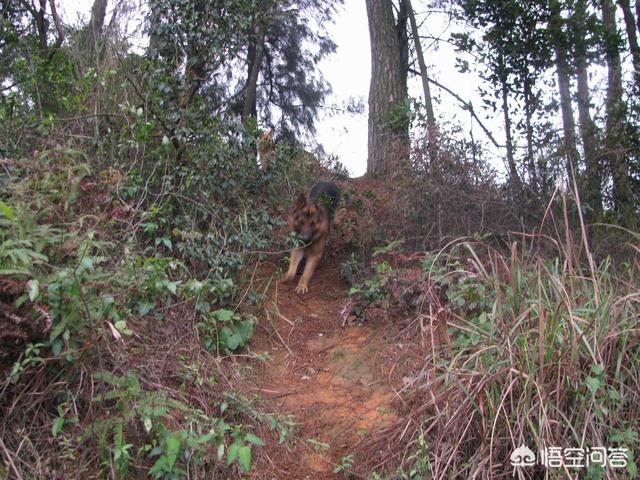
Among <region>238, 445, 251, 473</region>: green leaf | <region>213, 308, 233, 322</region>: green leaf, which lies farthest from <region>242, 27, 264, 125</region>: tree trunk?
<region>238, 445, 251, 473</region>: green leaf

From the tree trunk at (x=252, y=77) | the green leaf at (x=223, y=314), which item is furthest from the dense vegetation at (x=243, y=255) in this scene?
the tree trunk at (x=252, y=77)

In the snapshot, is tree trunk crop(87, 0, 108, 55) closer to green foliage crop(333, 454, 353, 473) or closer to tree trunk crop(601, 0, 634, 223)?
green foliage crop(333, 454, 353, 473)

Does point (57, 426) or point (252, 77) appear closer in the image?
point (57, 426)

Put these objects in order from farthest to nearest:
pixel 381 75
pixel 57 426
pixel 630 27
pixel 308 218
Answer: pixel 381 75, pixel 630 27, pixel 308 218, pixel 57 426

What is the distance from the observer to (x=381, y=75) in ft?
39.0

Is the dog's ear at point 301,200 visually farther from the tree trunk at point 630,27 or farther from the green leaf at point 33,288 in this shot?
the green leaf at point 33,288

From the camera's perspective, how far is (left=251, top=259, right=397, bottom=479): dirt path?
4879 millimetres

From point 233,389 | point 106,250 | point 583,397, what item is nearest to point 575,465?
point 583,397

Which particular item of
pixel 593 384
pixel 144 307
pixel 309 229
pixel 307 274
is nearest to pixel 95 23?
pixel 309 229

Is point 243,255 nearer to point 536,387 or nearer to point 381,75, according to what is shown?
point 536,387

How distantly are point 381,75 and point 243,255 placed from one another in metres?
6.38

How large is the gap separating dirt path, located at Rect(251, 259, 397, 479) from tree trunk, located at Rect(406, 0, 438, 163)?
6.56ft

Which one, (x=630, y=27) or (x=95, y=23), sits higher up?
(x=95, y=23)

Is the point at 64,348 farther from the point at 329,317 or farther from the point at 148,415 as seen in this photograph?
the point at 329,317
